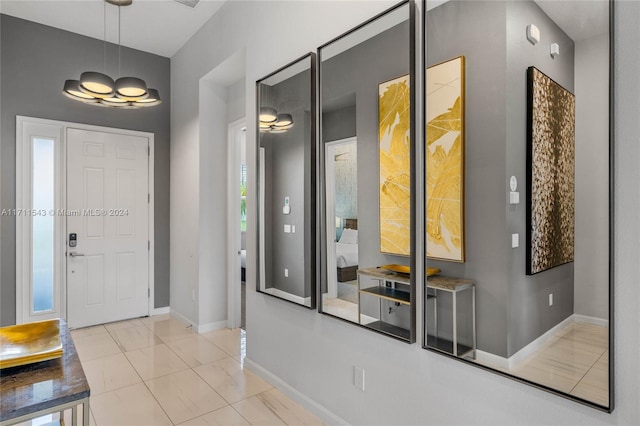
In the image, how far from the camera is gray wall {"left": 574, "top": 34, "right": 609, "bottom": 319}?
4.08 ft

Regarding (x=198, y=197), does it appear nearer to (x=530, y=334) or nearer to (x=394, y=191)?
(x=394, y=191)

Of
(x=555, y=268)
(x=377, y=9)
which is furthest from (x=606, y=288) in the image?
(x=377, y=9)

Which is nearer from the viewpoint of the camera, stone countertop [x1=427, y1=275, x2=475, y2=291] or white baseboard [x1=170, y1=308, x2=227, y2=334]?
stone countertop [x1=427, y1=275, x2=475, y2=291]

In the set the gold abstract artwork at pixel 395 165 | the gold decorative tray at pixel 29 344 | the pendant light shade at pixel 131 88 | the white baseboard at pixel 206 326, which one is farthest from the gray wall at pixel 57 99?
the gold abstract artwork at pixel 395 165

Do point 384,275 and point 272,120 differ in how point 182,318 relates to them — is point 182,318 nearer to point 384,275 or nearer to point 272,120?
point 272,120

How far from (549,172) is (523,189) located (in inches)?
4.0

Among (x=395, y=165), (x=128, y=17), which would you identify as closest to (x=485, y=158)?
(x=395, y=165)

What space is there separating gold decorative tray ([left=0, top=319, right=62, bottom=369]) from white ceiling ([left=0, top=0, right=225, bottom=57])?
313 cm

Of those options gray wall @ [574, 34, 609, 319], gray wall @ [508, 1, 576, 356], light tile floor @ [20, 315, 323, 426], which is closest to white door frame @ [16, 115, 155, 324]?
light tile floor @ [20, 315, 323, 426]

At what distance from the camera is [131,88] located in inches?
119

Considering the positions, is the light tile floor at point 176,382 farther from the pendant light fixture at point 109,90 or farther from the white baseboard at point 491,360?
the pendant light fixture at point 109,90

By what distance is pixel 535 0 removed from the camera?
1.39 metres

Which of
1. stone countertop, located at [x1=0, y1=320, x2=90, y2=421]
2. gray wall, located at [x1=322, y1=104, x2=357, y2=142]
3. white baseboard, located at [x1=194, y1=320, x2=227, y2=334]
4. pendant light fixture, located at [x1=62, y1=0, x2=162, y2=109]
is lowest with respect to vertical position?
white baseboard, located at [x1=194, y1=320, x2=227, y2=334]

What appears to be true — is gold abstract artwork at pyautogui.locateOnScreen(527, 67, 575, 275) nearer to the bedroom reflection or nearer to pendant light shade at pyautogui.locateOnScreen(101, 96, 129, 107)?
the bedroom reflection
